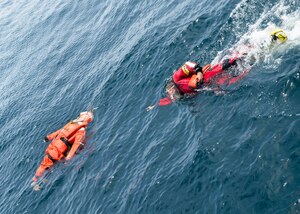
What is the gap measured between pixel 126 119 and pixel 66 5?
34833mm

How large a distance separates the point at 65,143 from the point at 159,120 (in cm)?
720

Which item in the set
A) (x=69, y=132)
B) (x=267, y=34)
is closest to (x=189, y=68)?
(x=267, y=34)

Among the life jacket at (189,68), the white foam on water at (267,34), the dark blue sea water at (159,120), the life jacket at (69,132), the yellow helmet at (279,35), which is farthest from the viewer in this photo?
the life jacket at (69,132)

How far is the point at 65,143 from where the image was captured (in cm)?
2452

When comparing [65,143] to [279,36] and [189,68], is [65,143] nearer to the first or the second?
[189,68]

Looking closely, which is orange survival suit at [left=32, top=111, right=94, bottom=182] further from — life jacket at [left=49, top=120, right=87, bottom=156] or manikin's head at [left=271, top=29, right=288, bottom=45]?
manikin's head at [left=271, top=29, right=288, bottom=45]

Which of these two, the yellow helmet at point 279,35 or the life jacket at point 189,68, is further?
the life jacket at point 189,68

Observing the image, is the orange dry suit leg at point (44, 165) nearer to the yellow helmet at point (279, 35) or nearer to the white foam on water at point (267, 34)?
the white foam on water at point (267, 34)

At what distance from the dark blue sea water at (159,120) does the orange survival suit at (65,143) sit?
825mm

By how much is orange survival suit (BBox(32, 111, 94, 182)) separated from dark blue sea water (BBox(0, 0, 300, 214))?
825 mm

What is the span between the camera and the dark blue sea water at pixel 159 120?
14.9 meters

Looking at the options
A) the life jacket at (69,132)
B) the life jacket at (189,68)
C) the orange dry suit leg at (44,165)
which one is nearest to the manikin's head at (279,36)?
the life jacket at (189,68)

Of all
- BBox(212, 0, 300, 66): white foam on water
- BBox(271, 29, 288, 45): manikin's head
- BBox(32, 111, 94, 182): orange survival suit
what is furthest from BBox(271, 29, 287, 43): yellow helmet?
BBox(32, 111, 94, 182): orange survival suit

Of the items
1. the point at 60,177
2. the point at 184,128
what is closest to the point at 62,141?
the point at 60,177
